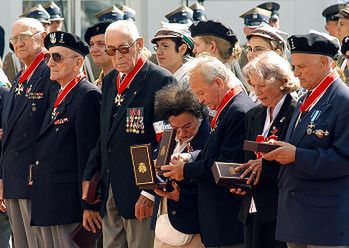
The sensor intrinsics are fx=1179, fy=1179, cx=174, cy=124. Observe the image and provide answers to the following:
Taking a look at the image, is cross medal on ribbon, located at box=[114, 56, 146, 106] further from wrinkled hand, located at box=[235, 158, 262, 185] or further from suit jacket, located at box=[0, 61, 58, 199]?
wrinkled hand, located at box=[235, 158, 262, 185]

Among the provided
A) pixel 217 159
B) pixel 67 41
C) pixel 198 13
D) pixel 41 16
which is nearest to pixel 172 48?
pixel 67 41

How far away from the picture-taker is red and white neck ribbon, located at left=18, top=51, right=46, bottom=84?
906cm

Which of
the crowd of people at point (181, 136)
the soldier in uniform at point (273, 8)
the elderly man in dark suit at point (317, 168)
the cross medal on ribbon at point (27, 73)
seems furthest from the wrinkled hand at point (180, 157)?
the soldier in uniform at point (273, 8)

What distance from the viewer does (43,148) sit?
8500mm

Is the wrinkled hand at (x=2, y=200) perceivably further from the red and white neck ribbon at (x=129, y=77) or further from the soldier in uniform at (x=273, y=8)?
the soldier in uniform at (x=273, y=8)

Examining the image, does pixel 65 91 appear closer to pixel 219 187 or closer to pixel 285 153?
pixel 219 187

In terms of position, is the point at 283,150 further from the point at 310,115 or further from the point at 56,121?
the point at 56,121

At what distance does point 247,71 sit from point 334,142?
0.86 meters

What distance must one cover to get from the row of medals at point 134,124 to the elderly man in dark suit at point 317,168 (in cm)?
154

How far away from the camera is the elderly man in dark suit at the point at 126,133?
7.91 meters

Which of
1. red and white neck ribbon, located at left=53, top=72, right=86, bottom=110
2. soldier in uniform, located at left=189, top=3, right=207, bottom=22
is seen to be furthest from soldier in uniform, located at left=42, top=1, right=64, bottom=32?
red and white neck ribbon, located at left=53, top=72, right=86, bottom=110

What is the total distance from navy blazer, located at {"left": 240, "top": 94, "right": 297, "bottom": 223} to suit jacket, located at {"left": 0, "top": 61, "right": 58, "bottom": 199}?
233 cm

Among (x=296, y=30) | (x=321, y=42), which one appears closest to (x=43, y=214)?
(x=321, y=42)

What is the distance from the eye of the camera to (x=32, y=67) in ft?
→ 29.8
